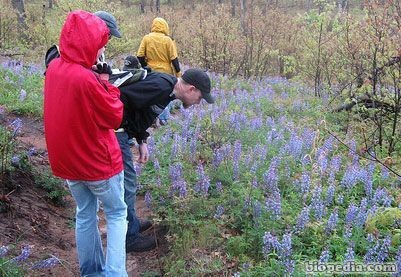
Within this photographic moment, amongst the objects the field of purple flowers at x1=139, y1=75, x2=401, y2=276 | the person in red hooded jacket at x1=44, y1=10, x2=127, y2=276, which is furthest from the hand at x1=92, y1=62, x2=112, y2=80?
the field of purple flowers at x1=139, y1=75, x2=401, y2=276

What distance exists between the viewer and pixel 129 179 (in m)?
3.92

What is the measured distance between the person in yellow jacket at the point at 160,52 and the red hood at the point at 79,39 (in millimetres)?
4446

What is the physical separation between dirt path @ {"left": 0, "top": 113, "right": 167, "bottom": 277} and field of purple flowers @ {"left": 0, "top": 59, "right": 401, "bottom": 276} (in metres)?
0.28

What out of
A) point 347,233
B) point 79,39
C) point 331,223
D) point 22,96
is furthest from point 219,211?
point 22,96

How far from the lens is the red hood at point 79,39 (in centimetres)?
270

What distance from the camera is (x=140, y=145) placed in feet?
12.9

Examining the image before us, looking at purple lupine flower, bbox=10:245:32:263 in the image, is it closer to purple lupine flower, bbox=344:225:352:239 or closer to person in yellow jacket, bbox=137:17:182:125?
purple lupine flower, bbox=344:225:352:239

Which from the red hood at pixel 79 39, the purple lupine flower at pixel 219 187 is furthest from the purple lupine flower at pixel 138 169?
the red hood at pixel 79 39

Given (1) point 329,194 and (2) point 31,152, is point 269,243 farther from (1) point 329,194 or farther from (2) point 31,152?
(2) point 31,152

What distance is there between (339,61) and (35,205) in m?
7.42

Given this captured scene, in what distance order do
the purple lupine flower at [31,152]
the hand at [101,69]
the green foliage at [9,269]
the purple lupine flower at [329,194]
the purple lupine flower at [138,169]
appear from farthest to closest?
the purple lupine flower at [138,169] < the purple lupine flower at [31,152] < the purple lupine flower at [329,194] < the green foliage at [9,269] < the hand at [101,69]

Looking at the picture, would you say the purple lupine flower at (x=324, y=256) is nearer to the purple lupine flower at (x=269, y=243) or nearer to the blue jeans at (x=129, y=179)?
the purple lupine flower at (x=269, y=243)

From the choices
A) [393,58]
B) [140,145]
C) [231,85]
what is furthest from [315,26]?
[140,145]

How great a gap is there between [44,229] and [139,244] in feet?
3.23
